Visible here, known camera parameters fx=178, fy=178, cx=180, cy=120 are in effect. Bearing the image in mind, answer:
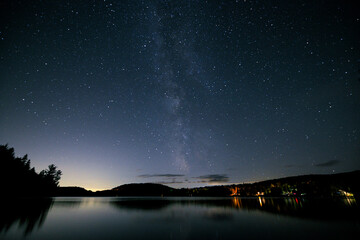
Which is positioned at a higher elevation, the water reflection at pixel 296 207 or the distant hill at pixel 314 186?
the distant hill at pixel 314 186

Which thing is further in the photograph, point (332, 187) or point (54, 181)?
point (332, 187)

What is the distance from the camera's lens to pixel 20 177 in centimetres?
5906

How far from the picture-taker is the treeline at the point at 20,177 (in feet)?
168

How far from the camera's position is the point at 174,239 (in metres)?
12.6

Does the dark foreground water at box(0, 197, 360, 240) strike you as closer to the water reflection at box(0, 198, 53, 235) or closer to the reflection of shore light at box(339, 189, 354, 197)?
the water reflection at box(0, 198, 53, 235)

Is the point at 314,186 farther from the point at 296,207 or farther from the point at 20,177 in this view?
the point at 20,177

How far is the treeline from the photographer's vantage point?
168 feet

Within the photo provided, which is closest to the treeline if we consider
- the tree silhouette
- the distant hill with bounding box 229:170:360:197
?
the tree silhouette

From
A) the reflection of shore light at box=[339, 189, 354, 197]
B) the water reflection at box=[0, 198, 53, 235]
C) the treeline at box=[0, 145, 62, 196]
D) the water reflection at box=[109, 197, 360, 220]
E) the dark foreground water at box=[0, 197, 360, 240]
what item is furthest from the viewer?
the reflection of shore light at box=[339, 189, 354, 197]

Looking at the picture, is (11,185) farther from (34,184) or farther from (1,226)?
(1,226)

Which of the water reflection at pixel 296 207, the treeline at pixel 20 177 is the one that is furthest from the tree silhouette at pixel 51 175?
the water reflection at pixel 296 207

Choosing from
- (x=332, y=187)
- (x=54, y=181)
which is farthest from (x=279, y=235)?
(x=332, y=187)

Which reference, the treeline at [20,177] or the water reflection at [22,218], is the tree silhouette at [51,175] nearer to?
the treeline at [20,177]

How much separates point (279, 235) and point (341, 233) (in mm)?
5382
